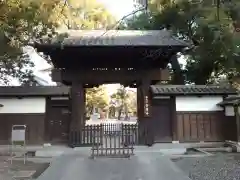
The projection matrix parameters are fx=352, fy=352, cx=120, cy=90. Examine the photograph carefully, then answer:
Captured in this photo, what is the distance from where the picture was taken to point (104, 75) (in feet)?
60.4

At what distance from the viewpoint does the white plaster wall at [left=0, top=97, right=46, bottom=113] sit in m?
19.1

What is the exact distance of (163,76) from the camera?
1853cm

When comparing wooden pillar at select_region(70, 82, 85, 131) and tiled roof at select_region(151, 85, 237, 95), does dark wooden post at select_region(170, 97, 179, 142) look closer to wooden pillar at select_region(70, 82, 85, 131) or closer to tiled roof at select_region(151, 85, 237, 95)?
tiled roof at select_region(151, 85, 237, 95)

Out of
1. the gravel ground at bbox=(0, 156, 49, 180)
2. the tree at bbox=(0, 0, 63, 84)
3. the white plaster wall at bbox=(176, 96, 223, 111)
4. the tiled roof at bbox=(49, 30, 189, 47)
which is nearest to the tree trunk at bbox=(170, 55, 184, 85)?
the white plaster wall at bbox=(176, 96, 223, 111)

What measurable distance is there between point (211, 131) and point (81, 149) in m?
7.64

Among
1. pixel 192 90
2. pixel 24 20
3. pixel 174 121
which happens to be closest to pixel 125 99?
pixel 192 90

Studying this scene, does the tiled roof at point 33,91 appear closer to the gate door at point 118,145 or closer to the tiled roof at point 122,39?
the tiled roof at point 122,39

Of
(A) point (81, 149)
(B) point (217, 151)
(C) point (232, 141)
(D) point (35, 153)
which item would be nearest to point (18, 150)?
(D) point (35, 153)

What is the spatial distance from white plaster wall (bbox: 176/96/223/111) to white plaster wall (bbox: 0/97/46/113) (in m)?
7.63

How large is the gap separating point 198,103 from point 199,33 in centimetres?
511

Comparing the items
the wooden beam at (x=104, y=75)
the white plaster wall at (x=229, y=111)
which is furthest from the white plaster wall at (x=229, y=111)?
the wooden beam at (x=104, y=75)

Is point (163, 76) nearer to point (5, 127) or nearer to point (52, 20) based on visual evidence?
point (52, 20)

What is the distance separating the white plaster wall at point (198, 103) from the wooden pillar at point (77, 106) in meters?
5.58

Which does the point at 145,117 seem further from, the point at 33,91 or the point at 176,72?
the point at 176,72
